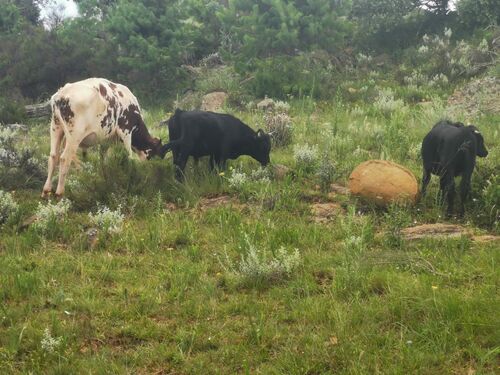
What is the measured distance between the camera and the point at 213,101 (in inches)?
634

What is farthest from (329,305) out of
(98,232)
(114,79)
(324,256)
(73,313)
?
(114,79)

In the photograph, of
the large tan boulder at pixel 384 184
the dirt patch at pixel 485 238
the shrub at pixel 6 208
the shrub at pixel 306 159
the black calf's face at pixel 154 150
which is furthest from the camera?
the black calf's face at pixel 154 150

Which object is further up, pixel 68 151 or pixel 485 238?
pixel 68 151

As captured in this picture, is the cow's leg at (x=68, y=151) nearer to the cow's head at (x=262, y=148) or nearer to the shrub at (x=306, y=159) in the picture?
the cow's head at (x=262, y=148)

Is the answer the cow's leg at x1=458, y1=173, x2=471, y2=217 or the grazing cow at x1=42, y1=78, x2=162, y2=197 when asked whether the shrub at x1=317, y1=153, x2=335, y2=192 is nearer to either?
the cow's leg at x1=458, y1=173, x2=471, y2=217

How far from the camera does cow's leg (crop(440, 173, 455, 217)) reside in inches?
259

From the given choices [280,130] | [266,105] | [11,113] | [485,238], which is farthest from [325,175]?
[11,113]

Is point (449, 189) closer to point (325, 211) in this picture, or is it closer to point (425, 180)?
point (425, 180)

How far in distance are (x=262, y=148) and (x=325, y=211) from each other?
219cm

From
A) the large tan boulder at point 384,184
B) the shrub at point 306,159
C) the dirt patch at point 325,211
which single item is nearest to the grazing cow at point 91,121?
the shrub at point 306,159

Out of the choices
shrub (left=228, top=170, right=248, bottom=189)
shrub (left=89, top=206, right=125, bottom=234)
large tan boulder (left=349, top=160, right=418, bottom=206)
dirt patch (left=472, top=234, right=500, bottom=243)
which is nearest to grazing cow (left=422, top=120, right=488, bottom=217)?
large tan boulder (left=349, top=160, right=418, bottom=206)

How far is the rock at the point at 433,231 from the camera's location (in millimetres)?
5758

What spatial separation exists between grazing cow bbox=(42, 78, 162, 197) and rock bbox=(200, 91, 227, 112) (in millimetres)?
6219

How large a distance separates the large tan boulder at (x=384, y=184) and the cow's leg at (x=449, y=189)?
384mm
